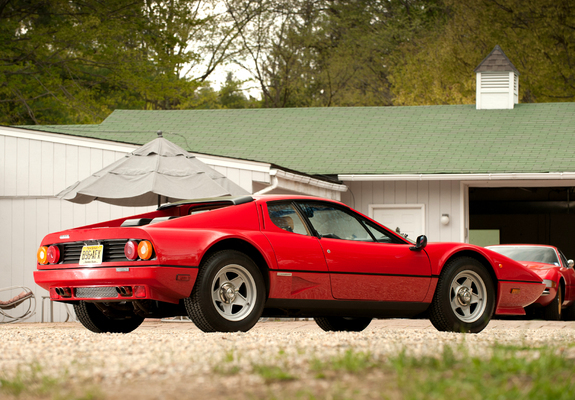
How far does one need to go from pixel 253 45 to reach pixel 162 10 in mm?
8086

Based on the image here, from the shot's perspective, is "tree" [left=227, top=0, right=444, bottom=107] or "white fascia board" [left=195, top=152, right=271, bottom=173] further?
"tree" [left=227, top=0, right=444, bottom=107]

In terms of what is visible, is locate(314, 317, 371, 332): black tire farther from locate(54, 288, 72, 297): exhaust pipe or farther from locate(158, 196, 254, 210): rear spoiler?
locate(54, 288, 72, 297): exhaust pipe

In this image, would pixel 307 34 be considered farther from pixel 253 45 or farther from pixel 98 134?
pixel 98 134

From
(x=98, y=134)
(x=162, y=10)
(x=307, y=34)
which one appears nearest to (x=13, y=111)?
(x=162, y=10)

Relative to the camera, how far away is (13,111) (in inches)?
1120

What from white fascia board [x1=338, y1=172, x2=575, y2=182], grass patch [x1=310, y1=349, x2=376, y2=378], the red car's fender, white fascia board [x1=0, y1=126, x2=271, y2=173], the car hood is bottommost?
the car hood

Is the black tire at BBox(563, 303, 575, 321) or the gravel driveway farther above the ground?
the gravel driveway

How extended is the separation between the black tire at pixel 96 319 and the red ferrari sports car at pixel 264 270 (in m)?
0.01

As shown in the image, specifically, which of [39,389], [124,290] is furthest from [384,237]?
[39,389]

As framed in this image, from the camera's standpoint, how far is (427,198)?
51.8 feet

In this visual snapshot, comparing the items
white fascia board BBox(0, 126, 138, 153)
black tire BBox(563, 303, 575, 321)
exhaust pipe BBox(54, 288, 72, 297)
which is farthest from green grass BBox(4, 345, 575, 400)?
black tire BBox(563, 303, 575, 321)

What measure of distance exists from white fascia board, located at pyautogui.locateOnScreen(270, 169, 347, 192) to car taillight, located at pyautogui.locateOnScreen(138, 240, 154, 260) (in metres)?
6.51

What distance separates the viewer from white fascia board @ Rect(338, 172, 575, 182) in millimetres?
14898

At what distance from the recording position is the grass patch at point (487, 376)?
3.11 m
